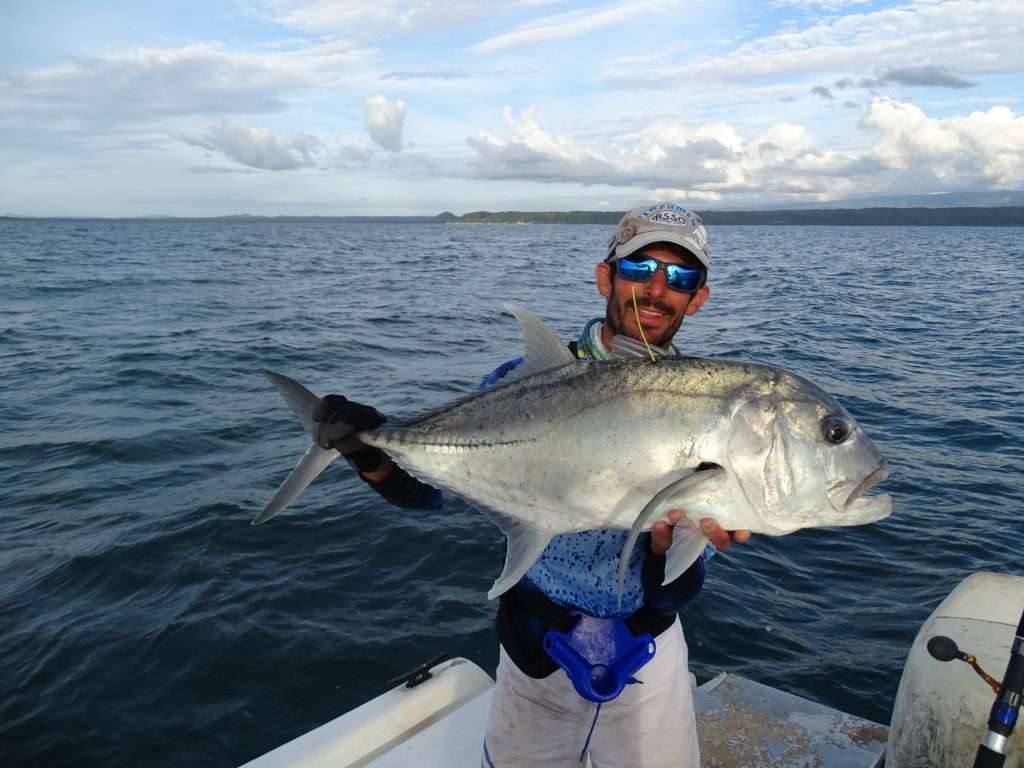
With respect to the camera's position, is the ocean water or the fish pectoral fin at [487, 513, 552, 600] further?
the ocean water

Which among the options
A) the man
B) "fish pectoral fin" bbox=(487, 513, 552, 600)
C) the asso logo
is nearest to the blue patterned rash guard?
the man

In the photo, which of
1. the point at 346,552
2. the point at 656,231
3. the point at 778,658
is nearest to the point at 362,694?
the point at 346,552

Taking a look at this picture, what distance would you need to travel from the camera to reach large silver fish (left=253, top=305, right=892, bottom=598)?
2.84 m

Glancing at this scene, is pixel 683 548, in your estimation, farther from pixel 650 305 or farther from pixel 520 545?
pixel 650 305

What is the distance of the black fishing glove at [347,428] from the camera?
10.9 feet

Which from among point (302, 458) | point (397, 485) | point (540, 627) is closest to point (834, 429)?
point (540, 627)

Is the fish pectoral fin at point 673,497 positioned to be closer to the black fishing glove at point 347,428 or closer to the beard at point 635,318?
the beard at point 635,318

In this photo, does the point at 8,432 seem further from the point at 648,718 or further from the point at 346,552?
the point at 648,718

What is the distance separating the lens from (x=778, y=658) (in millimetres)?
6797

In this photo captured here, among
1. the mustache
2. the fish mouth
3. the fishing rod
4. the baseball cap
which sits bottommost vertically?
the fishing rod

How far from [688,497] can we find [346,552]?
21.1ft

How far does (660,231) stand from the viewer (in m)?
3.49

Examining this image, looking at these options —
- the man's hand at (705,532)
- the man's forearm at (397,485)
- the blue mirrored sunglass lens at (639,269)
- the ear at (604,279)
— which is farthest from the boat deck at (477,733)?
the blue mirrored sunglass lens at (639,269)

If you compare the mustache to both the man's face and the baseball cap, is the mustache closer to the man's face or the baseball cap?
the man's face
